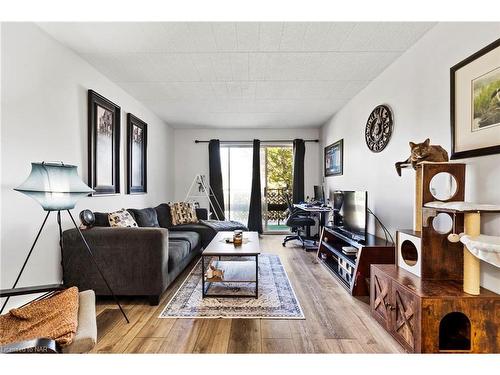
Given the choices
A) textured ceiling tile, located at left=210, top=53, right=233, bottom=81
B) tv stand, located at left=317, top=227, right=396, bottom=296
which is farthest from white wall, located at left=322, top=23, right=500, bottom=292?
textured ceiling tile, located at left=210, top=53, right=233, bottom=81

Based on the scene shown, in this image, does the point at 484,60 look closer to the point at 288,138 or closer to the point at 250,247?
the point at 250,247

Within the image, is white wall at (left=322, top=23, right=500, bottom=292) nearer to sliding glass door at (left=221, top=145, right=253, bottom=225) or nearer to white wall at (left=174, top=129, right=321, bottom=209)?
white wall at (left=174, top=129, right=321, bottom=209)

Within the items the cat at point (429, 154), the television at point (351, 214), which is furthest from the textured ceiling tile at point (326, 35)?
the television at point (351, 214)

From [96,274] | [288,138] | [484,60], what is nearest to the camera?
[484,60]

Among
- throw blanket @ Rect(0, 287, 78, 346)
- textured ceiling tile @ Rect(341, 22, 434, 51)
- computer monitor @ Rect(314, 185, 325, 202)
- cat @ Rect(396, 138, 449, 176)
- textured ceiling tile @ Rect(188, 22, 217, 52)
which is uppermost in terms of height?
textured ceiling tile @ Rect(188, 22, 217, 52)

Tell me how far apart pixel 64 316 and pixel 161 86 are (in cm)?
302

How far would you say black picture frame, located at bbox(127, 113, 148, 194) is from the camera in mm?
3912

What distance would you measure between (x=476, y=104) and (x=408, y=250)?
45.5 inches

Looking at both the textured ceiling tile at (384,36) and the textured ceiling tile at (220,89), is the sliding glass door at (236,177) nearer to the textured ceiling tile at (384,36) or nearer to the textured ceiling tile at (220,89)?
the textured ceiling tile at (220,89)

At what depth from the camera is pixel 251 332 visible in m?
2.06

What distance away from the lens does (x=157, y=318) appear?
2293 millimetres

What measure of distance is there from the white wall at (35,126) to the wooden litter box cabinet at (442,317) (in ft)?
9.38

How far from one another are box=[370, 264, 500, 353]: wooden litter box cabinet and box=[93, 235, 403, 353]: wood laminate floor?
0.25 m
